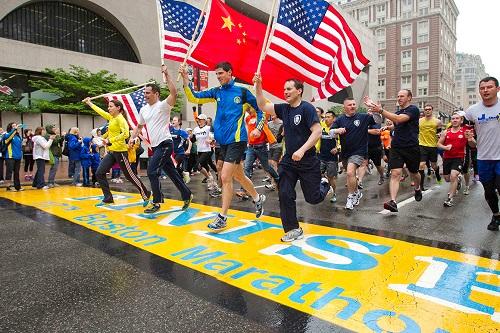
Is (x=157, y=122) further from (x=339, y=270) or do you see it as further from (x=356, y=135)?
(x=339, y=270)

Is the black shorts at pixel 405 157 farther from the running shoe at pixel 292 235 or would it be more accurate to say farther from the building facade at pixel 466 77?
the building facade at pixel 466 77

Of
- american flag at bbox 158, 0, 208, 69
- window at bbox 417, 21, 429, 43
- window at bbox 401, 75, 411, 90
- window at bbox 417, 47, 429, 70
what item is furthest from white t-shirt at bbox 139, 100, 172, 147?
window at bbox 417, 21, 429, 43

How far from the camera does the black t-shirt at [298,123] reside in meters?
4.26

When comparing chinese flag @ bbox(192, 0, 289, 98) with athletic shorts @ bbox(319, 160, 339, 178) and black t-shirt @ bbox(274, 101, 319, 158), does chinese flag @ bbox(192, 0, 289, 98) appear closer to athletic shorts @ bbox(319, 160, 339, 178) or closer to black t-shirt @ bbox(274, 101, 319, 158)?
black t-shirt @ bbox(274, 101, 319, 158)

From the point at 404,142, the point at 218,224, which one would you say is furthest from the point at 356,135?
the point at 218,224

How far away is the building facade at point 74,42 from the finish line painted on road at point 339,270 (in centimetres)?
1772

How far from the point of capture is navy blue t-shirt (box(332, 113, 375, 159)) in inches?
260

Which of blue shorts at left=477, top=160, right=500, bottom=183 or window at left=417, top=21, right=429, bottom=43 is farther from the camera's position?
window at left=417, top=21, right=429, bottom=43

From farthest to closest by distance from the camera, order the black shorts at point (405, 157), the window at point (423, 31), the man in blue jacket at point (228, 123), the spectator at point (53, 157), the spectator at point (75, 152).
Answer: the window at point (423, 31) < the spectator at point (75, 152) < the spectator at point (53, 157) < the black shorts at point (405, 157) < the man in blue jacket at point (228, 123)

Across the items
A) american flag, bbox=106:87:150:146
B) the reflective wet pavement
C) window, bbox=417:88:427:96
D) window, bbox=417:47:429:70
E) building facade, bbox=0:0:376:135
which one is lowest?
the reflective wet pavement

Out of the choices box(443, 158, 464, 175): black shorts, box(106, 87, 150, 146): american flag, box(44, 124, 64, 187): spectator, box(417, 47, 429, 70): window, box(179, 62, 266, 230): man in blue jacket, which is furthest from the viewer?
box(417, 47, 429, 70): window

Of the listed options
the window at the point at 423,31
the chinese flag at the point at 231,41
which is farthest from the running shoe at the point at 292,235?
the window at the point at 423,31

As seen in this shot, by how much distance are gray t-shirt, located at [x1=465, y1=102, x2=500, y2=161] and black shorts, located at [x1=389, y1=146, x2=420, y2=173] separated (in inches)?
41.9

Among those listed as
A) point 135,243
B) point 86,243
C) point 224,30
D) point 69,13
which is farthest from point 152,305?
point 69,13
